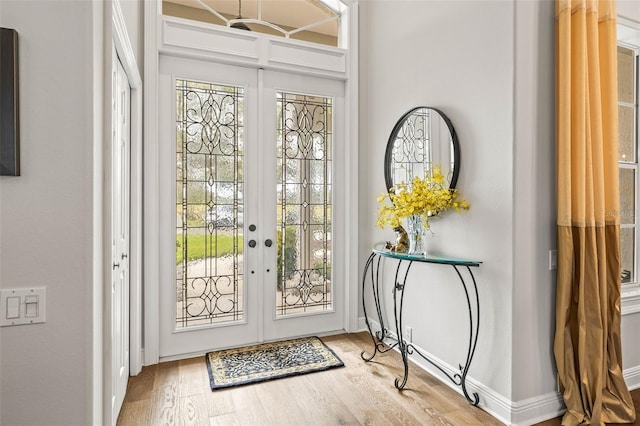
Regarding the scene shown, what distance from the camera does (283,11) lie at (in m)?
3.34

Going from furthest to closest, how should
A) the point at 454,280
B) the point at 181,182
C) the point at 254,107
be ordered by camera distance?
the point at 254,107 → the point at 181,182 → the point at 454,280

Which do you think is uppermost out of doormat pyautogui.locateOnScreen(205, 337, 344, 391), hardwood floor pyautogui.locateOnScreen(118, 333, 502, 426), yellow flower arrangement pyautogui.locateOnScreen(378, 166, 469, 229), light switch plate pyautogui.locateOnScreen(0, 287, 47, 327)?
yellow flower arrangement pyautogui.locateOnScreen(378, 166, 469, 229)

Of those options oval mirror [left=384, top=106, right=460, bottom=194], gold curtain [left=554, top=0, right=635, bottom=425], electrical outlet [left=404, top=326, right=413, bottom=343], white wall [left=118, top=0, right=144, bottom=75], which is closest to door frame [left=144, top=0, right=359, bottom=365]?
white wall [left=118, top=0, right=144, bottom=75]

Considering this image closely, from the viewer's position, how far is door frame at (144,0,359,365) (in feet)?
9.22

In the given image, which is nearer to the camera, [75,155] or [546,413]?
[75,155]

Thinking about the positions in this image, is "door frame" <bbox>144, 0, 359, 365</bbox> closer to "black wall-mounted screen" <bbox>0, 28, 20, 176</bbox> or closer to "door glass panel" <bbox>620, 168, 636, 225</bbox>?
"black wall-mounted screen" <bbox>0, 28, 20, 176</bbox>

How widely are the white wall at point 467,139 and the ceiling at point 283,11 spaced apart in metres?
0.59

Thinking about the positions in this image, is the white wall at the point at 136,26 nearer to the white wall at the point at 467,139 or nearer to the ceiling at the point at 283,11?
the ceiling at the point at 283,11

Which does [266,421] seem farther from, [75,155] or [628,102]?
[628,102]

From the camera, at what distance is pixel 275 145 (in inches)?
128

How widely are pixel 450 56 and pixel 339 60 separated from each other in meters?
1.22

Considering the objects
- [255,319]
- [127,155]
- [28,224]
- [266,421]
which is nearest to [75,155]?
[28,224]

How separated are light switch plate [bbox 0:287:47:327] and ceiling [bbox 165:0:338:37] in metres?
2.65

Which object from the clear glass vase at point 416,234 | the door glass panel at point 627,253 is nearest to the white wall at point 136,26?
the clear glass vase at point 416,234
